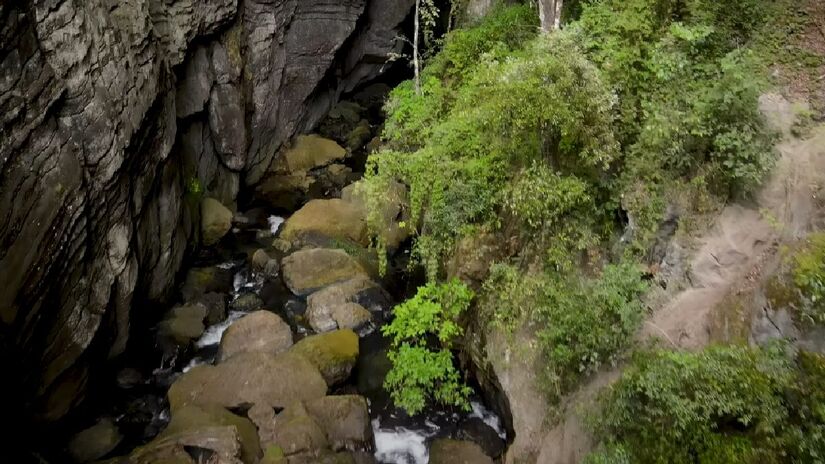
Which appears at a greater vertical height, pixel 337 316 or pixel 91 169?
pixel 91 169

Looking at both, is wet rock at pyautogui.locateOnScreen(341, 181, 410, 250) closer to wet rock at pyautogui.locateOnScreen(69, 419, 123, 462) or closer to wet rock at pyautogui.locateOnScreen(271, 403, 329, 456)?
wet rock at pyautogui.locateOnScreen(271, 403, 329, 456)

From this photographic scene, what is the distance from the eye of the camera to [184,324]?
35.5ft

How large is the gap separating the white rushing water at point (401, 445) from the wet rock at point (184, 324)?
4.63 meters

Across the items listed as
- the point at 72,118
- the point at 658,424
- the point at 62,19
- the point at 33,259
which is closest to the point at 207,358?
the point at 33,259

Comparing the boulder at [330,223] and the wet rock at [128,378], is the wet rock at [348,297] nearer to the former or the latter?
the boulder at [330,223]

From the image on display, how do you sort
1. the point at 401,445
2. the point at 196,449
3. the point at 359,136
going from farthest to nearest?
the point at 359,136, the point at 401,445, the point at 196,449

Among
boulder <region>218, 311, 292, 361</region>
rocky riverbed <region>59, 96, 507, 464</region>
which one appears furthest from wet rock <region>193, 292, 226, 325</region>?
boulder <region>218, 311, 292, 361</region>

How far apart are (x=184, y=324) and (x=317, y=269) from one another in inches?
128

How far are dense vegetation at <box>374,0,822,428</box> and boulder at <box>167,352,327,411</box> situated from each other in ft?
5.79

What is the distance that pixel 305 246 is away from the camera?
46.4 ft

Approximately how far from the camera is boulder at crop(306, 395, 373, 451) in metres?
7.97

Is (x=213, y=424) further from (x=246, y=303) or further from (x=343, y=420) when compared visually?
(x=246, y=303)

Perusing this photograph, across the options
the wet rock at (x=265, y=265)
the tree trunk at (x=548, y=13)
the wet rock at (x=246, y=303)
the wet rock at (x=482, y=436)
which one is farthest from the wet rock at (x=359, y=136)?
the wet rock at (x=482, y=436)

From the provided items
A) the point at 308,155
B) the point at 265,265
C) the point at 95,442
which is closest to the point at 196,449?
the point at 95,442
